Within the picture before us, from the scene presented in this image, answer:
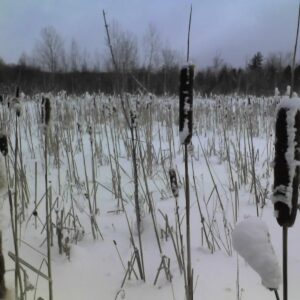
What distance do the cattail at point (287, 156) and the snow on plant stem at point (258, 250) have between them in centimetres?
4

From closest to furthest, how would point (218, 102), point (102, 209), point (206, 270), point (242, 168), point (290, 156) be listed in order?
point (290, 156) < point (206, 270) < point (102, 209) < point (242, 168) < point (218, 102)

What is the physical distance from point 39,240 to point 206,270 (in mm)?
721

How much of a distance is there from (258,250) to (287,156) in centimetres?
11

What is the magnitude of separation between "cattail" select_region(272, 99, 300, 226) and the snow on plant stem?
0.04m

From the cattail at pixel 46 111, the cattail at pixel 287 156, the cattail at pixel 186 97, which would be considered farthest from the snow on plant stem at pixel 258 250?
the cattail at pixel 46 111

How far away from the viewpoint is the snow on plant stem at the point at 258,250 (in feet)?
1.39

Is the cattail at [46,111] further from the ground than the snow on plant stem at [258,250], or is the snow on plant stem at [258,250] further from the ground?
the cattail at [46,111]

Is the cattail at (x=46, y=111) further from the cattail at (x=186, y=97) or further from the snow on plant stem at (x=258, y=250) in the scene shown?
the snow on plant stem at (x=258, y=250)

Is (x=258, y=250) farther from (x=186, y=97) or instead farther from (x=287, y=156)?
(x=186, y=97)

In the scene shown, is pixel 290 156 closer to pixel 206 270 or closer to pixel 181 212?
pixel 206 270

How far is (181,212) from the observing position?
75.4 inches

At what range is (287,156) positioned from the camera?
0.40 metres

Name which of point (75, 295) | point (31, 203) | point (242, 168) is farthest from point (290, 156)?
point (242, 168)

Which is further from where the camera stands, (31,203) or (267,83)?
(267,83)
